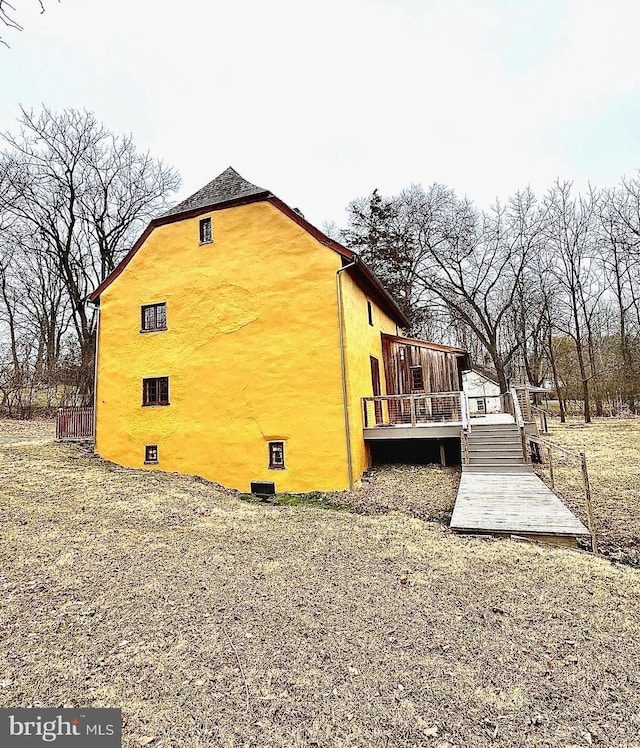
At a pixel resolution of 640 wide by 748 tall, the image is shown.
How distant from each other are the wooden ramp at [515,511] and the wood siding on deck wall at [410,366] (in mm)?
7161

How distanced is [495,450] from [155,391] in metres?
10.4

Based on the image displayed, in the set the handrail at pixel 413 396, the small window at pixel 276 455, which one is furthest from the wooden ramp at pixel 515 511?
the small window at pixel 276 455

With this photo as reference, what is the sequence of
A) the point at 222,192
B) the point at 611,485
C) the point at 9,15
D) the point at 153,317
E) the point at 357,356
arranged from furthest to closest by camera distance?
the point at 153,317 → the point at 222,192 → the point at 357,356 → the point at 611,485 → the point at 9,15

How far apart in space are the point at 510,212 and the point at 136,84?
82.3 feet

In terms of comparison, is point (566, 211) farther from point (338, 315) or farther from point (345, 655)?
point (345, 655)

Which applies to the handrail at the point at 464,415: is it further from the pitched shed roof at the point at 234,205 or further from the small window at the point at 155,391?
the small window at the point at 155,391

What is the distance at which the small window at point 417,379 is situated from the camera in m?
17.2

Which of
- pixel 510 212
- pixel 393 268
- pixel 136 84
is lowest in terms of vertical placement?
pixel 136 84

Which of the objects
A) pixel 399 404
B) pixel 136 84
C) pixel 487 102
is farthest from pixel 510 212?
pixel 136 84

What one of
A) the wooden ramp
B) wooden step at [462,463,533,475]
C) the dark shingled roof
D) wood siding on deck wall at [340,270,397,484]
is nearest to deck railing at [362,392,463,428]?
wood siding on deck wall at [340,270,397,484]

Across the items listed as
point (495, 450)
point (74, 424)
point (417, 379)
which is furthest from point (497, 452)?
point (74, 424)

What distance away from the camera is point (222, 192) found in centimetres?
1255

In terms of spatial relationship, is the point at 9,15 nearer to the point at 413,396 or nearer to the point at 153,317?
the point at 153,317

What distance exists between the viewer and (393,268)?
1088 inches
